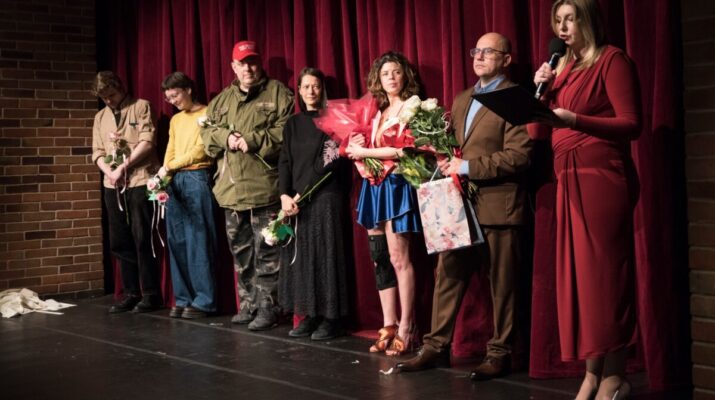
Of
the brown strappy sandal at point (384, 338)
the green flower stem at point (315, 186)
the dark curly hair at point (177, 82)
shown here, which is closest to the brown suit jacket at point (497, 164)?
the brown strappy sandal at point (384, 338)

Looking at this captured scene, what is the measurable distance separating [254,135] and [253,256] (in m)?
0.78

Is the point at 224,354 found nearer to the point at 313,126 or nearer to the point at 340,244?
the point at 340,244

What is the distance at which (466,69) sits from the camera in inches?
174

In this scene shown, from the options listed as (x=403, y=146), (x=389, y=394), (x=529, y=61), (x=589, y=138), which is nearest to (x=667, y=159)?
(x=589, y=138)

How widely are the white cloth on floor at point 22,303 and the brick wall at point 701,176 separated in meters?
4.50

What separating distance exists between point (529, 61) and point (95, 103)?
12.8 feet

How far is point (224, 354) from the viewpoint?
4.61 m

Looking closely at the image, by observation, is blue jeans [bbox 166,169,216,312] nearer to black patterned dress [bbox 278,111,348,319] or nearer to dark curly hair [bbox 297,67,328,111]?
black patterned dress [bbox 278,111,348,319]

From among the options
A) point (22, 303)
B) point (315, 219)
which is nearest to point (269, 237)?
point (315, 219)

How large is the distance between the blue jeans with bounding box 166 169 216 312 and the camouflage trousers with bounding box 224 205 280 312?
0.31 metres

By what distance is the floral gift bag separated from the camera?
3824 millimetres

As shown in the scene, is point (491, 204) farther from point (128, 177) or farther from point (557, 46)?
point (128, 177)

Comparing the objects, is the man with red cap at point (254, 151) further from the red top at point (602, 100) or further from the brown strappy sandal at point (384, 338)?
the red top at point (602, 100)

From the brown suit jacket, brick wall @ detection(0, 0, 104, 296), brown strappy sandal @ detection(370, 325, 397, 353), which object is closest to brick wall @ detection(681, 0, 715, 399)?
the brown suit jacket
